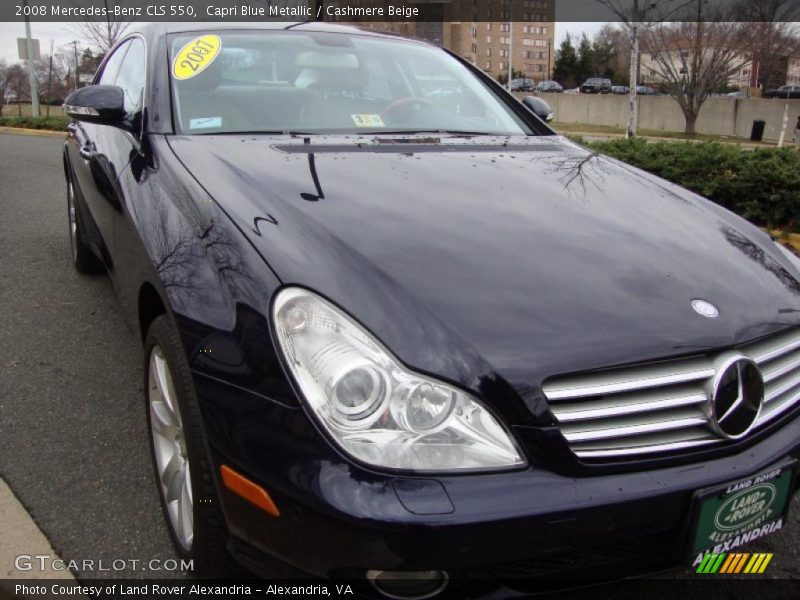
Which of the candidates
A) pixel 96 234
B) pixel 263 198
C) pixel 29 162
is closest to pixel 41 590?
pixel 263 198

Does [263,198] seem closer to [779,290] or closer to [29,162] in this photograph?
[779,290]

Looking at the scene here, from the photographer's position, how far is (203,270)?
5.85 ft

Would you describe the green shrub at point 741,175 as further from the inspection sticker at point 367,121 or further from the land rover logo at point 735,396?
the land rover logo at point 735,396

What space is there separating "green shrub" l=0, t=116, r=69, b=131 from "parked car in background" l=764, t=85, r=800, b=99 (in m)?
38.1

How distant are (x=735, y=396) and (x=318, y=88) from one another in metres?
2.01

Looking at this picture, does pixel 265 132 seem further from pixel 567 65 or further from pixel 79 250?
pixel 567 65

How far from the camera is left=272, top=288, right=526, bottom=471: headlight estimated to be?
142cm

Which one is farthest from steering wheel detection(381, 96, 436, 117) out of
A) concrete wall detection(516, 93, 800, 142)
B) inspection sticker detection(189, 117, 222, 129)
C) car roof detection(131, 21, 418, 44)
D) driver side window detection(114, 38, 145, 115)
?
concrete wall detection(516, 93, 800, 142)

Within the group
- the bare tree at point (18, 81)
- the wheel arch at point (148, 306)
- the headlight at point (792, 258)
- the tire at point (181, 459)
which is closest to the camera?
the tire at point (181, 459)

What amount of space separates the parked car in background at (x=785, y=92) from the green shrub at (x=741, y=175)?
40.2m

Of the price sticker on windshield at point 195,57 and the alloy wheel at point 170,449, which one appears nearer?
the alloy wheel at point 170,449

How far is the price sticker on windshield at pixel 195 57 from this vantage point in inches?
109

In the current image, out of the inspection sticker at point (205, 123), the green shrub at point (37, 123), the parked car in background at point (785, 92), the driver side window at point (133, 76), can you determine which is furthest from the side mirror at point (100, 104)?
the parked car in background at point (785, 92)

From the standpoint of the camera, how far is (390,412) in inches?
56.8
